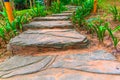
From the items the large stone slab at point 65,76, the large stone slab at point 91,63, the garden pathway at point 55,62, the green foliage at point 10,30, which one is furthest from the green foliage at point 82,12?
the large stone slab at point 65,76

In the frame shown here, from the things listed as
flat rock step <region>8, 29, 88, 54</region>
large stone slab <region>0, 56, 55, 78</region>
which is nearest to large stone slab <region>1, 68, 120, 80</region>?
large stone slab <region>0, 56, 55, 78</region>

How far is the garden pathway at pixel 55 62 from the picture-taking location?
2006 mm

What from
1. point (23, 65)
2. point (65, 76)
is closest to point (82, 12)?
point (23, 65)

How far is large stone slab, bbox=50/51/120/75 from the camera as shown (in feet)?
6.82

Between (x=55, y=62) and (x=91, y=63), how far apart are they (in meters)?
0.42

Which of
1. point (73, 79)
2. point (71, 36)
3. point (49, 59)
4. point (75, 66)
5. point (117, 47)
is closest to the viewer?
point (73, 79)

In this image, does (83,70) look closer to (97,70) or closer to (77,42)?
(97,70)

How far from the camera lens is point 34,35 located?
3145mm

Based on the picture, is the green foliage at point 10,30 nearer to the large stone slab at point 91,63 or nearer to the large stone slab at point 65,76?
the large stone slab at point 91,63

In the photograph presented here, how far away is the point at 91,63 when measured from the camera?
7.38ft

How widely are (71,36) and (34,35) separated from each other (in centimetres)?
59

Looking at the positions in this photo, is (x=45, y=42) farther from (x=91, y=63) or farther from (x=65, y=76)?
(x=65, y=76)

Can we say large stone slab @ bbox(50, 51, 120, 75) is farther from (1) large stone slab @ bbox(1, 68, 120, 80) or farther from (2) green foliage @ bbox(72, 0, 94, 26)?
(2) green foliage @ bbox(72, 0, 94, 26)

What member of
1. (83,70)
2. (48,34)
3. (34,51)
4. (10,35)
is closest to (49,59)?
(34,51)
